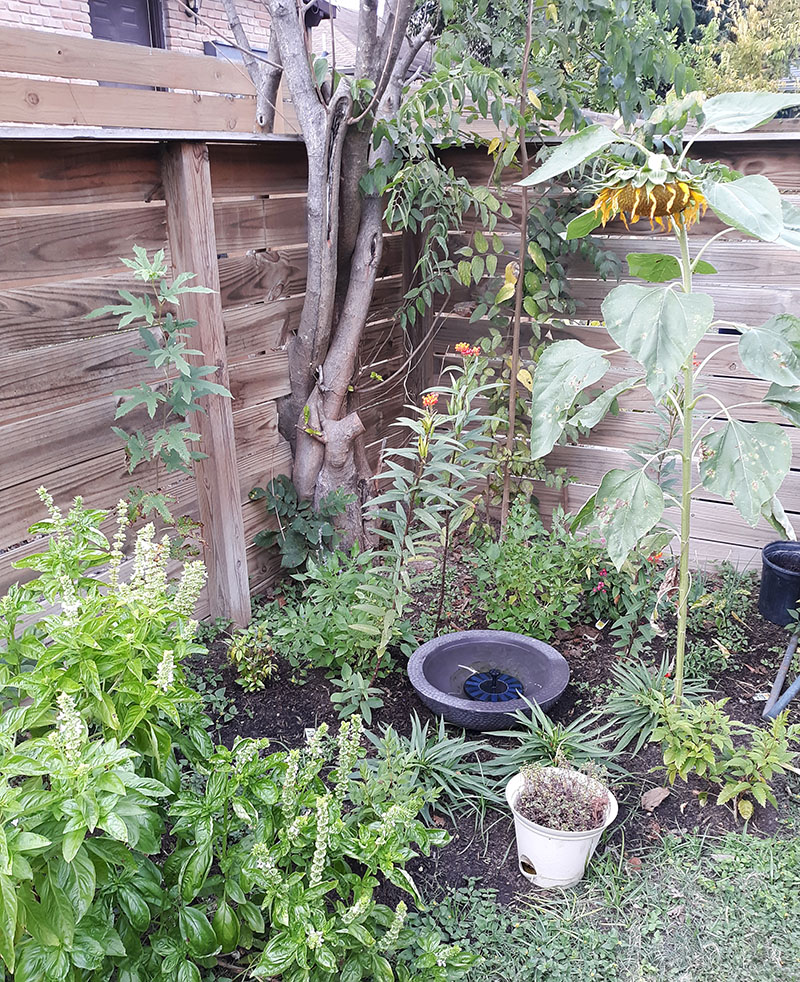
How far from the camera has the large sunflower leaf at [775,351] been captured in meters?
1.91

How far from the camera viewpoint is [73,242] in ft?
7.62

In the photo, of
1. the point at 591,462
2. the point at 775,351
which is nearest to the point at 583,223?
the point at 775,351

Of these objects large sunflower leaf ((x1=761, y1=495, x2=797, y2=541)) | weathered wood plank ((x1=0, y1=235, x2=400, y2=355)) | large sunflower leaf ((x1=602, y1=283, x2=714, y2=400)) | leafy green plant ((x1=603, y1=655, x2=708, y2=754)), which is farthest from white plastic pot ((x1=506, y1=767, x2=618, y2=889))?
weathered wood plank ((x1=0, y1=235, x2=400, y2=355))

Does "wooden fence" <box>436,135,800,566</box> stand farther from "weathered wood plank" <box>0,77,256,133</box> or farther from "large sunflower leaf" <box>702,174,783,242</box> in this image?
"large sunflower leaf" <box>702,174,783,242</box>

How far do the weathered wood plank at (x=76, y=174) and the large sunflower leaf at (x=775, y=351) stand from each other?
6.38ft

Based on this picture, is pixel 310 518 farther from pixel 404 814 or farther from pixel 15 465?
pixel 404 814

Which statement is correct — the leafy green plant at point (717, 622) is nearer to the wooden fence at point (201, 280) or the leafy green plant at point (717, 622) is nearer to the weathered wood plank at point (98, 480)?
the wooden fence at point (201, 280)

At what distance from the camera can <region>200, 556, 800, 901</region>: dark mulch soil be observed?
6.95ft

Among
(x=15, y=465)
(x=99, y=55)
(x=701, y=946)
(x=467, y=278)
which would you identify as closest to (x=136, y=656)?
(x=15, y=465)

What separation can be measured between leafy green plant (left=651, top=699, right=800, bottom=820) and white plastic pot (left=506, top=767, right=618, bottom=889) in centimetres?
29

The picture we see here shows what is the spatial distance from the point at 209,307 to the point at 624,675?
198 cm

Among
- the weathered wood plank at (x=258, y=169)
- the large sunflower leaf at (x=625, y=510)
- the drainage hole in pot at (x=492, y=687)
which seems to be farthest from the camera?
the weathered wood plank at (x=258, y=169)

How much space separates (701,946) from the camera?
183cm

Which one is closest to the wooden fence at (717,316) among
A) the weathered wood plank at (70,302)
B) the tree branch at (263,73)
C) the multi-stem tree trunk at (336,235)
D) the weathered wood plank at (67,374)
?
the multi-stem tree trunk at (336,235)
